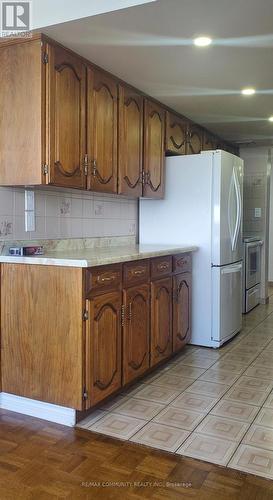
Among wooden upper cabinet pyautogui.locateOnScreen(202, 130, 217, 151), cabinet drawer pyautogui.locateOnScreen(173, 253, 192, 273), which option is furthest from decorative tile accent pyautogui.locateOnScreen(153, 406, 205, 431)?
wooden upper cabinet pyautogui.locateOnScreen(202, 130, 217, 151)

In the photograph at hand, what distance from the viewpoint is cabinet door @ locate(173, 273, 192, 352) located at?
3.33 meters

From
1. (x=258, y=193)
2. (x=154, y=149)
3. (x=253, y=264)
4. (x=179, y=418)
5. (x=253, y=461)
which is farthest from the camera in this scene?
(x=258, y=193)

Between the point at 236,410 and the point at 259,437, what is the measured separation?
0.32 metres

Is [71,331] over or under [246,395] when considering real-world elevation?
over

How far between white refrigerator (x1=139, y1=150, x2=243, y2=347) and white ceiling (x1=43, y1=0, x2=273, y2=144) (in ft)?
1.85

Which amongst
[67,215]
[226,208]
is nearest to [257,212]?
[226,208]

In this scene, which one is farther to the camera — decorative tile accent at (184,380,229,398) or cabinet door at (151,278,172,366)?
cabinet door at (151,278,172,366)

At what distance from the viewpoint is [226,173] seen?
12.0 ft

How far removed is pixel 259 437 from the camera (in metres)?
2.16

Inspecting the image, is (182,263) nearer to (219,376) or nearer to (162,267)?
(162,267)

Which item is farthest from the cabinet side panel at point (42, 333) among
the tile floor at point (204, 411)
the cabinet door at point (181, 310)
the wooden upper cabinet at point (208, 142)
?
the wooden upper cabinet at point (208, 142)

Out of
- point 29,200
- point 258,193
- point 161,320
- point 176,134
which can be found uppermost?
point 176,134

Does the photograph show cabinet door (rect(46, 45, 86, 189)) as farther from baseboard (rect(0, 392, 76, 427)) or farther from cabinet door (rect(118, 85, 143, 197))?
baseboard (rect(0, 392, 76, 427))

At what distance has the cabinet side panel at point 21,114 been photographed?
2.34 m
